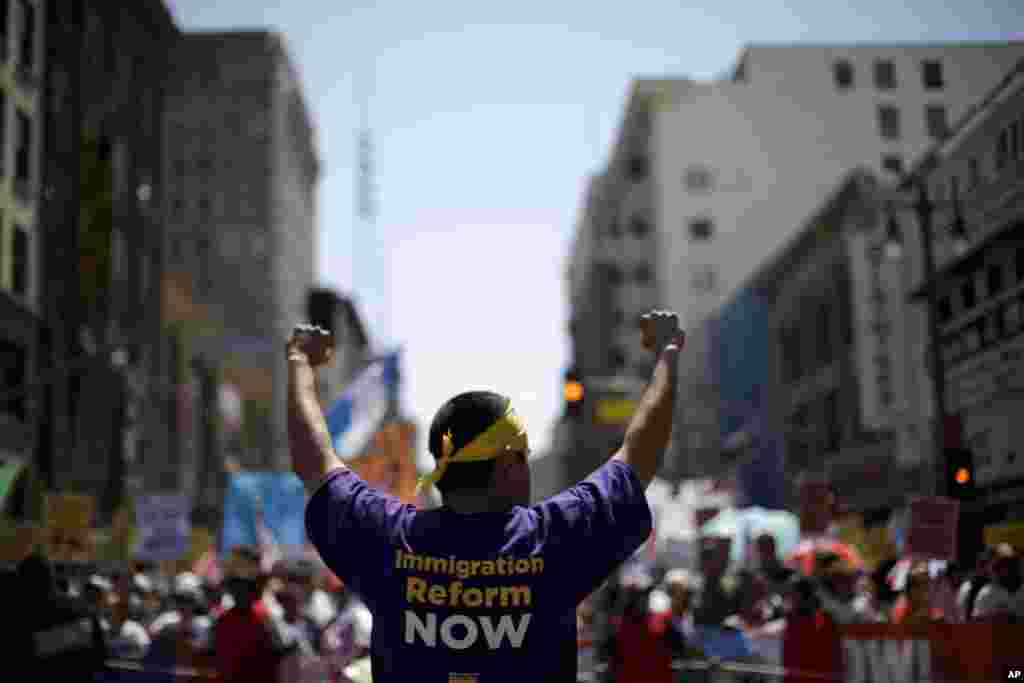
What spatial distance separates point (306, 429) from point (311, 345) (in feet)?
1.18

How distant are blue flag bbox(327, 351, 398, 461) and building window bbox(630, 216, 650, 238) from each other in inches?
2550

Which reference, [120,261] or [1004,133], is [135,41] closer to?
[120,261]

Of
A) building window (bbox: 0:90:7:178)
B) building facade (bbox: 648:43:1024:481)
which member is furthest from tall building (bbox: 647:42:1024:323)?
building window (bbox: 0:90:7:178)

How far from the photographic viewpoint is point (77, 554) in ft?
56.7

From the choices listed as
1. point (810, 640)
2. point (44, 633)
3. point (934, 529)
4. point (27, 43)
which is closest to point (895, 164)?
point (27, 43)

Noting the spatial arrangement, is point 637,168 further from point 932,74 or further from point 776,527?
point 932,74

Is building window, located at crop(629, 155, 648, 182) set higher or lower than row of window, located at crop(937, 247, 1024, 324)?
higher

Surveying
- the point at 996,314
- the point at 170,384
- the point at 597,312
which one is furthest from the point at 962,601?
the point at 597,312

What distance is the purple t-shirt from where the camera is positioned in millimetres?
3193

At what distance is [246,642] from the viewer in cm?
1075

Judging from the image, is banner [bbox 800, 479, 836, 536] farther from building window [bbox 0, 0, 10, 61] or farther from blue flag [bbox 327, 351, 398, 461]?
building window [bbox 0, 0, 10, 61]

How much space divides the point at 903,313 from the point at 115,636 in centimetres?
3386

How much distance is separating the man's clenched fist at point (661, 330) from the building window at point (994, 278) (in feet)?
25.7

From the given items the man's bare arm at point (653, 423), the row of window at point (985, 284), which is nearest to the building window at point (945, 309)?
the row of window at point (985, 284)
